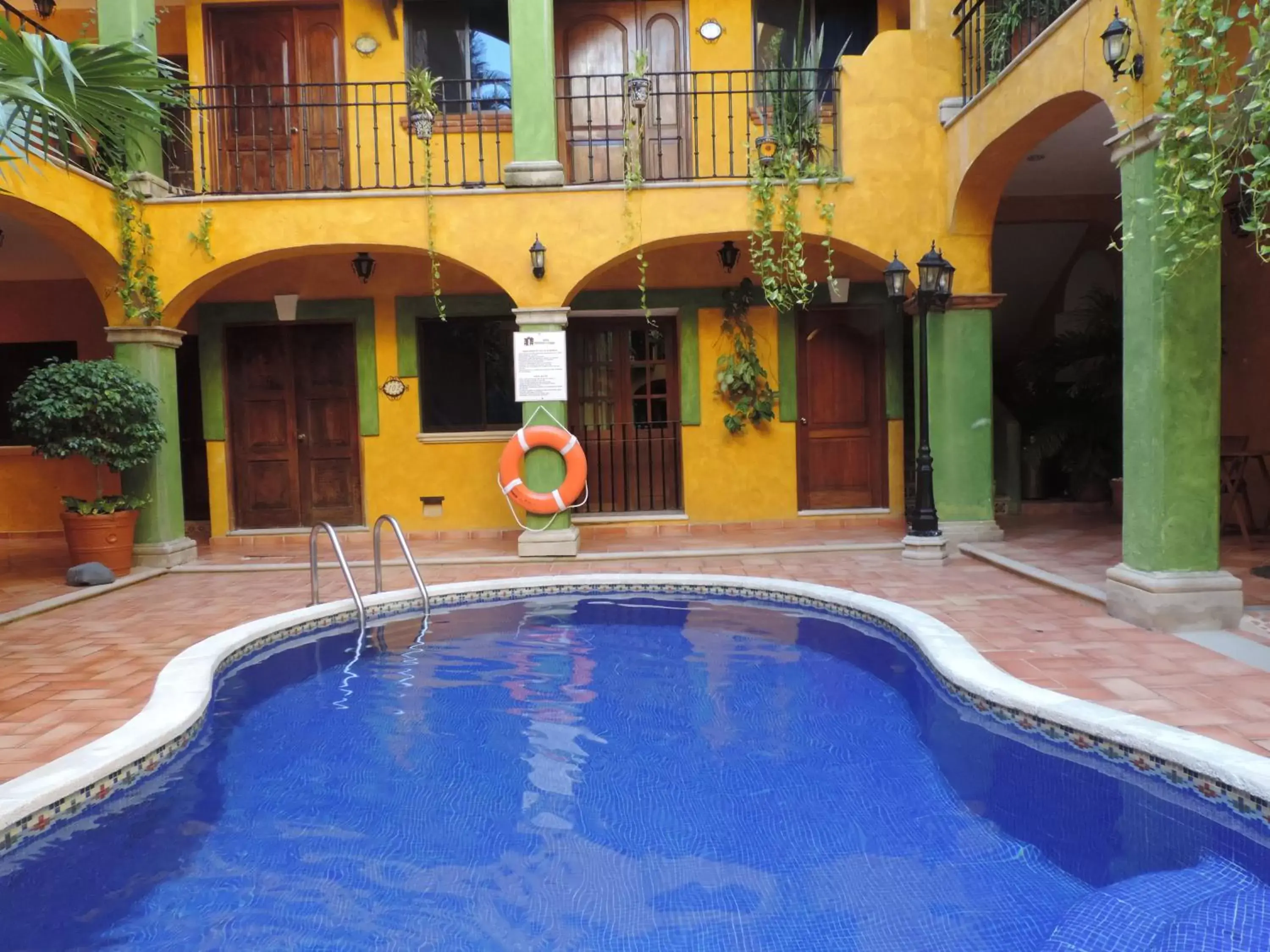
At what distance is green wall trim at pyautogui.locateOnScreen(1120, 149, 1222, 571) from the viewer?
14.4ft

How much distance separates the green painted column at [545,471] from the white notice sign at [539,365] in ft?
0.19

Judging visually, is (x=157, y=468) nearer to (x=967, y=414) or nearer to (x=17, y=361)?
(x=17, y=361)

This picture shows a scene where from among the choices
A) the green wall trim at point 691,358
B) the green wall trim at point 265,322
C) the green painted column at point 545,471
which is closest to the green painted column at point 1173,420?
the green painted column at point 545,471

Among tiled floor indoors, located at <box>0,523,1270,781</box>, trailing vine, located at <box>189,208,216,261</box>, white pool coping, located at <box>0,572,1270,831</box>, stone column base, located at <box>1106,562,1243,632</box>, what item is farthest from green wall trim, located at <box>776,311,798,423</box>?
trailing vine, located at <box>189,208,216,261</box>

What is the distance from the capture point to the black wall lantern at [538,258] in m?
7.19

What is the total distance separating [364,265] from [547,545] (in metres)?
3.09

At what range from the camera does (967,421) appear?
738 cm

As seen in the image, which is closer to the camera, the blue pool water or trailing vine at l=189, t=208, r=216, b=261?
the blue pool water

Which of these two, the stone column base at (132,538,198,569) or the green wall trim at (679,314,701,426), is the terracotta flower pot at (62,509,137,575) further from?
A: the green wall trim at (679,314,701,426)

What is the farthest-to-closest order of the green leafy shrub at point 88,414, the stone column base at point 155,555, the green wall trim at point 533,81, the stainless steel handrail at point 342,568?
the stone column base at point 155,555, the green wall trim at point 533,81, the green leafy shrub at point 88,414, the stainless steel handrail at point 342,568

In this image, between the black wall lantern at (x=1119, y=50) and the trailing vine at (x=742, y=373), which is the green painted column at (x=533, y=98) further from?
the black wall lantern at (x=1119, y=50)

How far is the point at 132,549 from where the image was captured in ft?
23.9

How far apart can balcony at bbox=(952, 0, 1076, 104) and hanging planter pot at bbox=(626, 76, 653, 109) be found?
2.44 meters

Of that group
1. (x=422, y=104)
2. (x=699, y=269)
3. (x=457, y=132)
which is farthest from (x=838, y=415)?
(x=422, y=104)
